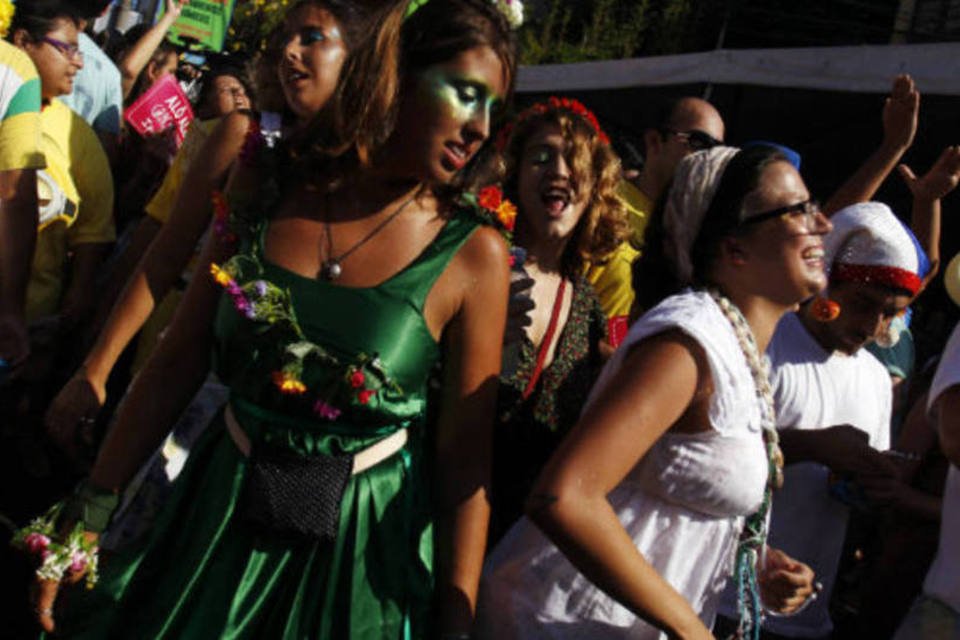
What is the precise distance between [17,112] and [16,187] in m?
0.26

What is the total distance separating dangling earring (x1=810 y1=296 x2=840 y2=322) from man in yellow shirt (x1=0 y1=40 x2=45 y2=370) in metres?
2.34

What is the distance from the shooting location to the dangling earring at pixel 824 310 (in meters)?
3.26

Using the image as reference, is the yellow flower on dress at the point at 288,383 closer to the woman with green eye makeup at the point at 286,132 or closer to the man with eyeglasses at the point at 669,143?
the woman with green eye makeup at the point at 286,132

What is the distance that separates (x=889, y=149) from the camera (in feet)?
14.1

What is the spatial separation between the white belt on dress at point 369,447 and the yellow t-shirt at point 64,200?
8.10ft

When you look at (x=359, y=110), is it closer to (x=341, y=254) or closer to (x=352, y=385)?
(x=341, y=254)

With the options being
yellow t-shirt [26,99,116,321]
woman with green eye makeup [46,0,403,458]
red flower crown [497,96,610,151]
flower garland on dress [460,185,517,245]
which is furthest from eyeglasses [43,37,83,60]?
flower garland on dress [460,185,517,245]

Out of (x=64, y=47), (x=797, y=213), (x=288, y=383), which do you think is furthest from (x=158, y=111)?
(x=797, y=213)

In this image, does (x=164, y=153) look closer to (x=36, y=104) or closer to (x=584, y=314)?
(x=36, y=104)

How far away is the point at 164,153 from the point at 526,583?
4.51m

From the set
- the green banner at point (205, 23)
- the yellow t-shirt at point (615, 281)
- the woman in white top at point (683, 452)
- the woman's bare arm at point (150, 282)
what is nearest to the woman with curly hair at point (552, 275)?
the yellow t-shirt at point (615, 281)

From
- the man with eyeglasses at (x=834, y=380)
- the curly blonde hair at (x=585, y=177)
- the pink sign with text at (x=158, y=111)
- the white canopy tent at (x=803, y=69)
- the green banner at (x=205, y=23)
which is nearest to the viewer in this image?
the man with eyeglasses at (x=834, y=380)

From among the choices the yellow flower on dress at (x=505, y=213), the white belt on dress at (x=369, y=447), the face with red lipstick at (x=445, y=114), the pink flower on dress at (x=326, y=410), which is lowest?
the white belt on dress at (x=369, y=447)

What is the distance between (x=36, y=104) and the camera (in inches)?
146
